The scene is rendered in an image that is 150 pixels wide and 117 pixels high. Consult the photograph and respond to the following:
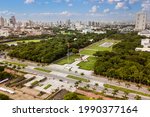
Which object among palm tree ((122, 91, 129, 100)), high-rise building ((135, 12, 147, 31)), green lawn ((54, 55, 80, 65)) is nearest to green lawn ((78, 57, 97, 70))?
green lawn ((54, 55, 80, 65))

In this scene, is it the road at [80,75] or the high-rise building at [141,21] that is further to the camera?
the high-rise building at [141,21]

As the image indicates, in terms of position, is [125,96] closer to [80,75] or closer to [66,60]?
[80,75]

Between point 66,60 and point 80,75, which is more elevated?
point 66,60

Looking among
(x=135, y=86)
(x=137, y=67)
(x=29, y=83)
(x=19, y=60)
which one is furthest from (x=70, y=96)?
(x=19, y=60)

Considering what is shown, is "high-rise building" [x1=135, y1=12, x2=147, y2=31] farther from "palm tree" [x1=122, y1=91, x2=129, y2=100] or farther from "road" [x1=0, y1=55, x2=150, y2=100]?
"palm tree" [x1=122, y1=91, x2=129, y2=100]

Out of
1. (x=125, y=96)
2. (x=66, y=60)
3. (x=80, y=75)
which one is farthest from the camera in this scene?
(x=66, y=60)

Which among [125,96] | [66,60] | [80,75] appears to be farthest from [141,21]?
[125,96]

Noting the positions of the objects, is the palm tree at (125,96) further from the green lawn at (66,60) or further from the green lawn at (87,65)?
the green lawn at (66,60)

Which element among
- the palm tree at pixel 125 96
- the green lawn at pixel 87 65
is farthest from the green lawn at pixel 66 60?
the palm tree at pixel 125 96

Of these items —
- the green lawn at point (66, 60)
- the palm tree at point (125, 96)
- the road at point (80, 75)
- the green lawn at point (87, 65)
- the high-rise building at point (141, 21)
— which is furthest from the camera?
the high-rise building at point (141, 21)
